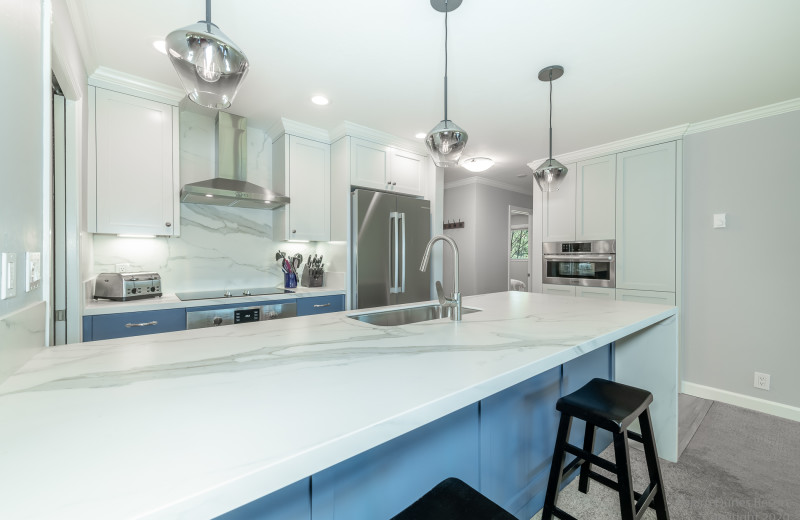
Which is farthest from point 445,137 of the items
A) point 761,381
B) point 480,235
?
point 480,235

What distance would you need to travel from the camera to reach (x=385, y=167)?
11.3ft

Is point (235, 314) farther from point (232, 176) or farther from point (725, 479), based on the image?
point (725, 479)

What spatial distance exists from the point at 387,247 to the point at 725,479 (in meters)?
2.69

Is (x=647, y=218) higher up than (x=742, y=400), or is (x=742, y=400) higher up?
(x=647, y=218)

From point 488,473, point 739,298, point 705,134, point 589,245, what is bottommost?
point 488,473

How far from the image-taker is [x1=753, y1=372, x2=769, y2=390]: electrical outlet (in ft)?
8.83

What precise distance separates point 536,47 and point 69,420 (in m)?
2.43

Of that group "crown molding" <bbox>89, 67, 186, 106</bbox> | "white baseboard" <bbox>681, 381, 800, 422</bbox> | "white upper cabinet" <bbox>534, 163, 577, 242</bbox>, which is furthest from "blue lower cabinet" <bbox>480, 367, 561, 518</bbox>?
"crown molding" <bbox>89, 67, 186, 106</bbox>

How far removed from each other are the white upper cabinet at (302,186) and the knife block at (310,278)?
1.04ft

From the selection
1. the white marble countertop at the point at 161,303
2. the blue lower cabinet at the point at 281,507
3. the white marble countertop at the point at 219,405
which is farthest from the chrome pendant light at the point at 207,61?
the white marble countertop at the point at 161,303

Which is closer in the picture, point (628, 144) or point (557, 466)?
point (557, 466)

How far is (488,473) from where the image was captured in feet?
4.44

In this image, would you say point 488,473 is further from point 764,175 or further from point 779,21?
point 764,175

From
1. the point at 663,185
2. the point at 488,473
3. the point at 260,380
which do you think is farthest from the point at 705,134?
the point at 260,380
